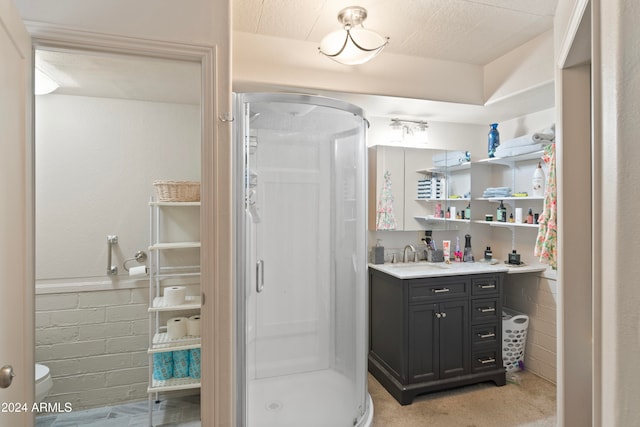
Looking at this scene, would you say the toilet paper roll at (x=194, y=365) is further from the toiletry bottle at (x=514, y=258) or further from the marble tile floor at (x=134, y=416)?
the toiletry bottle at (x=514, y=258)

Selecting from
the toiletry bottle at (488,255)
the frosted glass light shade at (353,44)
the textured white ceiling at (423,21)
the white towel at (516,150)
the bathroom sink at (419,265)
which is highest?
the textured white ceiling at (423,21)

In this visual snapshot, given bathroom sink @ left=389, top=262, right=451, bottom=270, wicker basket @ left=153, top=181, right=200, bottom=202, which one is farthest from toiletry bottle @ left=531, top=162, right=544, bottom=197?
wicker basket @ left=153, top=181, right=200, bottom=202

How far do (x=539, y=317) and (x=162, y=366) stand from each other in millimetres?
2926

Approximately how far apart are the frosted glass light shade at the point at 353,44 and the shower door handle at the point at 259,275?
1.38m

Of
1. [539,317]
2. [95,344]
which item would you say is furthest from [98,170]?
[539,317]

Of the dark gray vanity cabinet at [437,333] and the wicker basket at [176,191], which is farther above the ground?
the wicker basket at [176,191]

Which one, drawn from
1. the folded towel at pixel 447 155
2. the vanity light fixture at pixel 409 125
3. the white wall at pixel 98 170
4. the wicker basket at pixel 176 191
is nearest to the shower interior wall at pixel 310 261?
the wicker basket at pixel 176 191

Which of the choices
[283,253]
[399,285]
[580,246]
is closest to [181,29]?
[283,253]

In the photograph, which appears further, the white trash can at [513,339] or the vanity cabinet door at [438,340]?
the white trash can at [513,339]

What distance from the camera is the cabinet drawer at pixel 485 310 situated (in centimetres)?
259

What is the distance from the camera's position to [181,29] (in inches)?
53.4

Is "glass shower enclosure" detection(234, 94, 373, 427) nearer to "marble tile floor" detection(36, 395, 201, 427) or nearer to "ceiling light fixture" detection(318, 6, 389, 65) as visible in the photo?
"ceiling light fixture" detection(318, 6, 389, 65)

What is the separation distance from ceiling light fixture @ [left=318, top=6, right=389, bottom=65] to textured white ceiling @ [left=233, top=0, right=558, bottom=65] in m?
0.06

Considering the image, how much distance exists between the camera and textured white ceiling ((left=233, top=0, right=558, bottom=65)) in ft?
6.37
